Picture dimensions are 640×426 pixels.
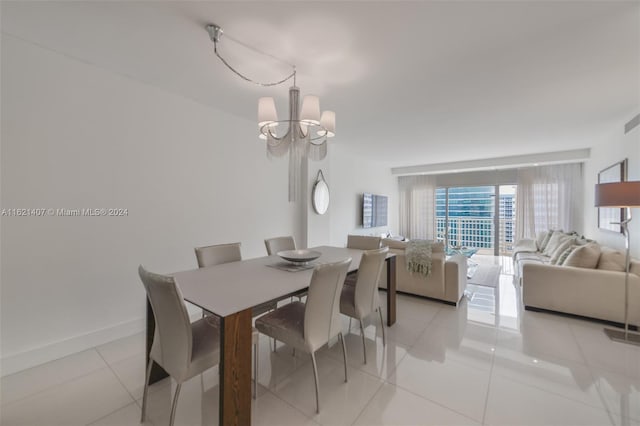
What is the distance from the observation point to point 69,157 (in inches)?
83.7

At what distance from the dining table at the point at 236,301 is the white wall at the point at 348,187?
2.96m

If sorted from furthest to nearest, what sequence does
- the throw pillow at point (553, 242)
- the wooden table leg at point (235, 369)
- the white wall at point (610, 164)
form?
the throw pillow at point (553, 242) → the white wall at point (610, 164) → the wooden table leg at point (235, 369)

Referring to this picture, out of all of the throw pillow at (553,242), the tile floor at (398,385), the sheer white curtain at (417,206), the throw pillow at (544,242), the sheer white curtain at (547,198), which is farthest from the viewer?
the sheer white curtain at (417,206)

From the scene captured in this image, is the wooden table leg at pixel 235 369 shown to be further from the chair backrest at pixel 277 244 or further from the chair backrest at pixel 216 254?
the chair backrest at pixel 277 244

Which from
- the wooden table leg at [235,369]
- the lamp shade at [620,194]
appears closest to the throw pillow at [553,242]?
the lamp shade at [620,194]

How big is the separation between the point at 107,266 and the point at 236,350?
1868mm

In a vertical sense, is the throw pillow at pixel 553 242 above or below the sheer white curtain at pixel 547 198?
below

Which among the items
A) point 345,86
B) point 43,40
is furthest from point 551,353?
point 43,40

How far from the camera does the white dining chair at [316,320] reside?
1.55 meters

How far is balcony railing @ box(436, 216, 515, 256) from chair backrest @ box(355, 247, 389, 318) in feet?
18.5

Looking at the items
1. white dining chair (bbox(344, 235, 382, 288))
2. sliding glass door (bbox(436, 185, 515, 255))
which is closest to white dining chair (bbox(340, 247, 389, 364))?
white dining chair (bbox(344, 235, 382, 288))

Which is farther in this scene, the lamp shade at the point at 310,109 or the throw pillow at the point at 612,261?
the throw pillow at the point at 612,261

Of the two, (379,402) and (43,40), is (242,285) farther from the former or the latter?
(43,40)

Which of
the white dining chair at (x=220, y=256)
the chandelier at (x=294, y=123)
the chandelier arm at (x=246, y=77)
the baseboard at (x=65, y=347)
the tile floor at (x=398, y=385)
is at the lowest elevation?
the tile floor at (x=398, y=385)
